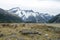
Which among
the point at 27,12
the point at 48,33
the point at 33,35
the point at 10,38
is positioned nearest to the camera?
the point at 10,38

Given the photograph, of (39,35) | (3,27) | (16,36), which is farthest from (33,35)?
(3,27)

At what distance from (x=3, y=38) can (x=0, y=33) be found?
3.06 ft

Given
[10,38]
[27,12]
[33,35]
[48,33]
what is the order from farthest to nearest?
1. [27,12]
2. [48,33]
3. [33,35]
4. [10,38]

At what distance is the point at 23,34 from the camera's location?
15.0 meters

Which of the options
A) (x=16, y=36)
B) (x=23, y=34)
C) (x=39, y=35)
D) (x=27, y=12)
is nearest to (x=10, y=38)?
(x=16, y=36)

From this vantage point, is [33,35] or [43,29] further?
[43,29]

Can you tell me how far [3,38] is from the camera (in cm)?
1410

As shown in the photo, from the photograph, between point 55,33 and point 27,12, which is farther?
point 27,12

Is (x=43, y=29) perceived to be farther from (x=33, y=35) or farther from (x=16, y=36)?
(x=16, y=36)

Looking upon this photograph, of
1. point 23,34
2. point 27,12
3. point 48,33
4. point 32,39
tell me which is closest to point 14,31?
point 23,34

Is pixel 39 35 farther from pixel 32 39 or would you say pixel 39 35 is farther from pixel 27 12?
pixel 27 12

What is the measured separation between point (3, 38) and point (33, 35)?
9.09 feet

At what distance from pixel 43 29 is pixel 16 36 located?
3781mm

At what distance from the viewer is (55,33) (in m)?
16.1
